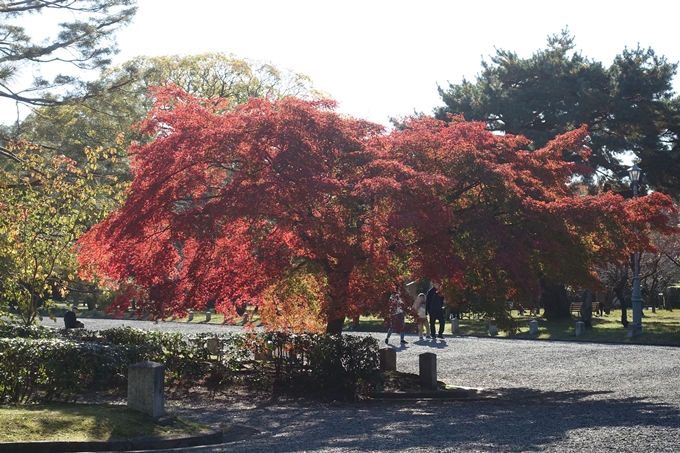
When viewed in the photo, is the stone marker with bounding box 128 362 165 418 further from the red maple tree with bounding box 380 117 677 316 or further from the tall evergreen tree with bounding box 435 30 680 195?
the tall evergreen tree with bounding box 435 30 680 195

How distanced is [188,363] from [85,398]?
6.61ft

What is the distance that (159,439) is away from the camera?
9.56 m

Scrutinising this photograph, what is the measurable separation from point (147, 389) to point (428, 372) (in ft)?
21.6

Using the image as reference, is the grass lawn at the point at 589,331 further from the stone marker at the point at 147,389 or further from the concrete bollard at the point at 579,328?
the stone marker at the point at 147,389

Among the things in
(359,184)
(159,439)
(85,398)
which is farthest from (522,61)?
(159,439)

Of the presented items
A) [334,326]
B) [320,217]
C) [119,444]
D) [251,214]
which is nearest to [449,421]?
[119,444]

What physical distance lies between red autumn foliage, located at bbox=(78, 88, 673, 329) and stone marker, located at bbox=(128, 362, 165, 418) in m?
3.95

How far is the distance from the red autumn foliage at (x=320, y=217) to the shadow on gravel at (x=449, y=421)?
2113 millimetres

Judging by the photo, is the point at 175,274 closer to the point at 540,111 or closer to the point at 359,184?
the point at 359,184

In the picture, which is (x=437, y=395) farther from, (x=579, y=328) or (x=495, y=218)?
(x=579, y=328)

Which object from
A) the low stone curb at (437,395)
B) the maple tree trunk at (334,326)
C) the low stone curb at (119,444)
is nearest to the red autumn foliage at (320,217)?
the maple tree trunk at (334,326)

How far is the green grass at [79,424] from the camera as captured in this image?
918 cm

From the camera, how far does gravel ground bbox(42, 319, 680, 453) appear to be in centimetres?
930

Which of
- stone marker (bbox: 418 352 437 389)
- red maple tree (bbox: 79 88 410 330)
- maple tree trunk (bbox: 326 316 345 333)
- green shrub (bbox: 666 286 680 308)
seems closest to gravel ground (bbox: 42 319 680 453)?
stone marker (bbox: 418 352 437 389)
